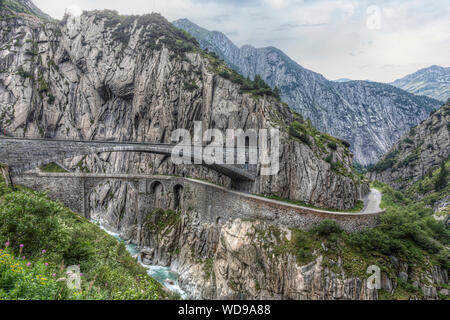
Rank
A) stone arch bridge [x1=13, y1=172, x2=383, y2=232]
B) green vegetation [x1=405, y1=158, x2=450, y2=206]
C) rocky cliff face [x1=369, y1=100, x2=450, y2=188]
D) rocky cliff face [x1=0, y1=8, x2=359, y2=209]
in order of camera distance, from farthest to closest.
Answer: rocky cliff face [x1=369, y1=100, x2=450, y2=188]
rocky cliff face [x1=0, y1=8, x2=359, y2=209]
green vegetation [x1=405, y1=158, x2=450, y2=206]
stone arch bridge [x1=13, y1=172, x2=383, y2=232]

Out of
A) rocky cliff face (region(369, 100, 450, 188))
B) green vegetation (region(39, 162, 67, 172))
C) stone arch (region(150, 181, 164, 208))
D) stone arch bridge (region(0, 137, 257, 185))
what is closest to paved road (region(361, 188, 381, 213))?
stone arch bridge (region(0, 137, 257, 185))

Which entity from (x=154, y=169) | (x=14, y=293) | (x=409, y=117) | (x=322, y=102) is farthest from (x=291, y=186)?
(x=409, y=117)

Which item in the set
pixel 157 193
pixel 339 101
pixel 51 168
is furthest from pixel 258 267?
pixel 339 101

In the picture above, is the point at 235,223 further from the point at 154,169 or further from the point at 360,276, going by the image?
the point at 154,169

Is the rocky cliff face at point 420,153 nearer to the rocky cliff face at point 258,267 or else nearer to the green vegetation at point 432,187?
the green vegetation at point 432,187

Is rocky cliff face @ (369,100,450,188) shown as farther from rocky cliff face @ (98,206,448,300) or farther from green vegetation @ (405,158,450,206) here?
rocky cliff face @ (98,206,448,300)

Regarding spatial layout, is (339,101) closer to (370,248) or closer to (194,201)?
(194,201)
